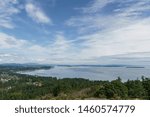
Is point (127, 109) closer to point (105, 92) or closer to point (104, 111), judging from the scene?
point (104, 111)

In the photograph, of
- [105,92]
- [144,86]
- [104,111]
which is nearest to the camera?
[104,111]

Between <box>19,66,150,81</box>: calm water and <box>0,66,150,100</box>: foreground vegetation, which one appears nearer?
<box>0,66,150,100</box>: foreground vegetation

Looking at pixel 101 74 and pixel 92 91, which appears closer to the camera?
pixel 92 91

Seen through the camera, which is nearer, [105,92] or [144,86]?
[105,92]

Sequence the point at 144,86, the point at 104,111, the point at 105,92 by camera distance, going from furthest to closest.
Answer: the point at 144,86 → the point at 105,92 → the point at 104,111

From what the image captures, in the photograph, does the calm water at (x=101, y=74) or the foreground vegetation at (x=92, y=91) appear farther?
the calm water at (x=101, y=74)

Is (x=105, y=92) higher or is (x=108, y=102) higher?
(x=108, y=102)

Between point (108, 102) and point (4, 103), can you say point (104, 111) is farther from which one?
point (4, 103)

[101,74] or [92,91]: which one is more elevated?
[92,91]

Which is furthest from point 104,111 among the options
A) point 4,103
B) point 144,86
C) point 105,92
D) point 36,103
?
point 144,86
